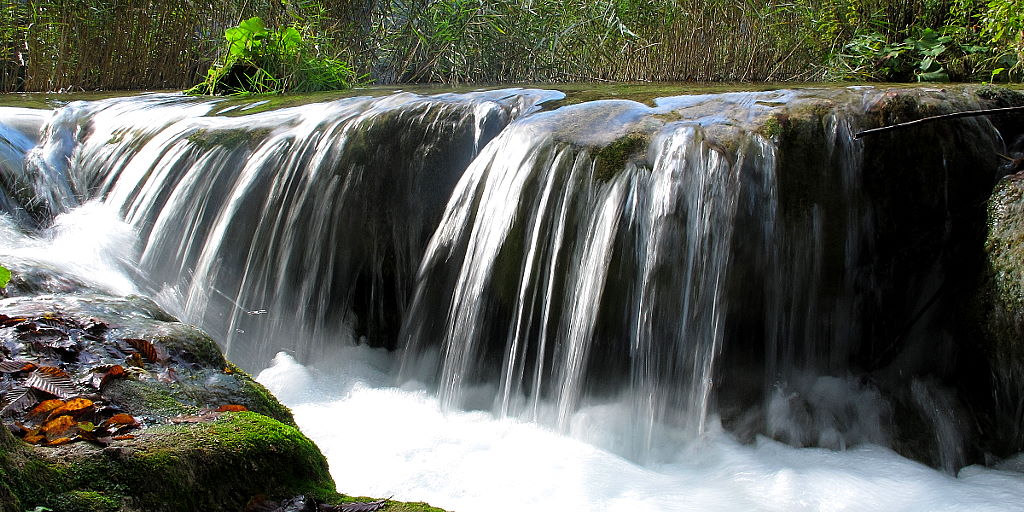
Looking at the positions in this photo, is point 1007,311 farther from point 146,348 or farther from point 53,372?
point 53,372

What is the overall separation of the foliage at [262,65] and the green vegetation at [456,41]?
12 mm

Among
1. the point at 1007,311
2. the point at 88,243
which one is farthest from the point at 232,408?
the point at 88,243

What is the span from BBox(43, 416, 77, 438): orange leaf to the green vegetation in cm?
604

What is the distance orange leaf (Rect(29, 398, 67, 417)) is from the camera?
1.88 m

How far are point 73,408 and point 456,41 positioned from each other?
23.5 ft

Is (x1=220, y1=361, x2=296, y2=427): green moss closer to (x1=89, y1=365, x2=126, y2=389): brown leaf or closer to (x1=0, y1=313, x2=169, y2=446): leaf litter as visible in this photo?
(x1=0, y1=313, x2=169, y2=446): leaf litter

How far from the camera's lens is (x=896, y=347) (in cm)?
366

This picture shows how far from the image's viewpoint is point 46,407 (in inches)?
74.8

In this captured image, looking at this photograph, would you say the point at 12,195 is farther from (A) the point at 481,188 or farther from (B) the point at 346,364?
(A) the point at 481,188

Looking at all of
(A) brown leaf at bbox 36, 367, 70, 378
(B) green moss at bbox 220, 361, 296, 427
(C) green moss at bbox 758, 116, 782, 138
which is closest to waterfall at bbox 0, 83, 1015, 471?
(C) green moss at bbox 758, 116, 782, 138

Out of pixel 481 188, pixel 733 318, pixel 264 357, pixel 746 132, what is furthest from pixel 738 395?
pixel 264 357

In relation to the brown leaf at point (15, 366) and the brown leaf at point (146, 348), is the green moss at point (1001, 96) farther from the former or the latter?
the brown leaf at point (15, 366)

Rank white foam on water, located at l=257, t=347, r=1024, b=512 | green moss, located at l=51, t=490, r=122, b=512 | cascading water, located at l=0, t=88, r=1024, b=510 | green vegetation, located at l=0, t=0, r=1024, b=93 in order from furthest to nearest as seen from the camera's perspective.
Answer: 1. green vegetation, located at l=0, t=0, r=1024, b=93
2. cascading water, located at l=0, t=88, r=1024, b=510
3. white foam on water, located at l=257, t=347, r=1024, b=512
4. green moss, located at l=51, t=490, r=122, b=512

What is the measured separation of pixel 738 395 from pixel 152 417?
2344mm
